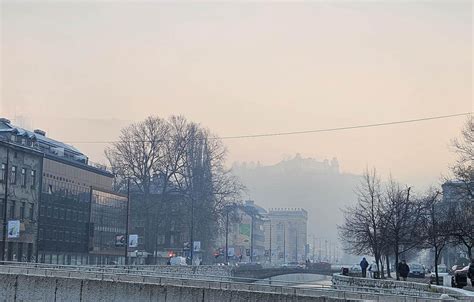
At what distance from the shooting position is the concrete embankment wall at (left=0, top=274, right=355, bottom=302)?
23.2 metres

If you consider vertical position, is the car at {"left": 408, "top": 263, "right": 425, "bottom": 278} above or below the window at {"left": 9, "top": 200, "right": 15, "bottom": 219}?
below

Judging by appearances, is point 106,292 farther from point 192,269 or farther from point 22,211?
point 22,211

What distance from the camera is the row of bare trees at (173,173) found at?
92.6m

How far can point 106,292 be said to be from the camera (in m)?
27.3

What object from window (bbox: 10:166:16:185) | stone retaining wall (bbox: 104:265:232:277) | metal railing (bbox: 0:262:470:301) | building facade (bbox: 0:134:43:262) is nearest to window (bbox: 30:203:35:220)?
building facade (bbox: 0:134:43:262)

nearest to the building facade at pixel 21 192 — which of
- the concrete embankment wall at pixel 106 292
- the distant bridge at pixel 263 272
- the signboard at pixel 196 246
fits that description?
the signboard at pixel 196 246

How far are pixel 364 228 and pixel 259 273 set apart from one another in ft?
126

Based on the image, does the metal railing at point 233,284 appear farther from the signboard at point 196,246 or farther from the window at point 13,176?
the signboard at point 196,246

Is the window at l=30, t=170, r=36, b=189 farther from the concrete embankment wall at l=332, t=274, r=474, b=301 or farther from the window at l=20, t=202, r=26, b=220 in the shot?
the concrete embankment wall at l=332, t=274, r=474, b=301

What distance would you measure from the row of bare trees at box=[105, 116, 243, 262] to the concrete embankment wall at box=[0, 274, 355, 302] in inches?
2360

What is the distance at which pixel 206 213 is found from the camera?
92.9 metres

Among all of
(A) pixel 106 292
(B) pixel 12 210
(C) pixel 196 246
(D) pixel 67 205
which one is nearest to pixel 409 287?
(A) pixel 106 292

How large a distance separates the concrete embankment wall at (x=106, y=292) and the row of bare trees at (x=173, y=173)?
5994cm

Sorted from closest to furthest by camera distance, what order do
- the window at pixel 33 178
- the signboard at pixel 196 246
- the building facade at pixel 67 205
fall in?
the window at pixel 33 178
the building facade at pixel 67 205
the signboard at pixel 196 246
